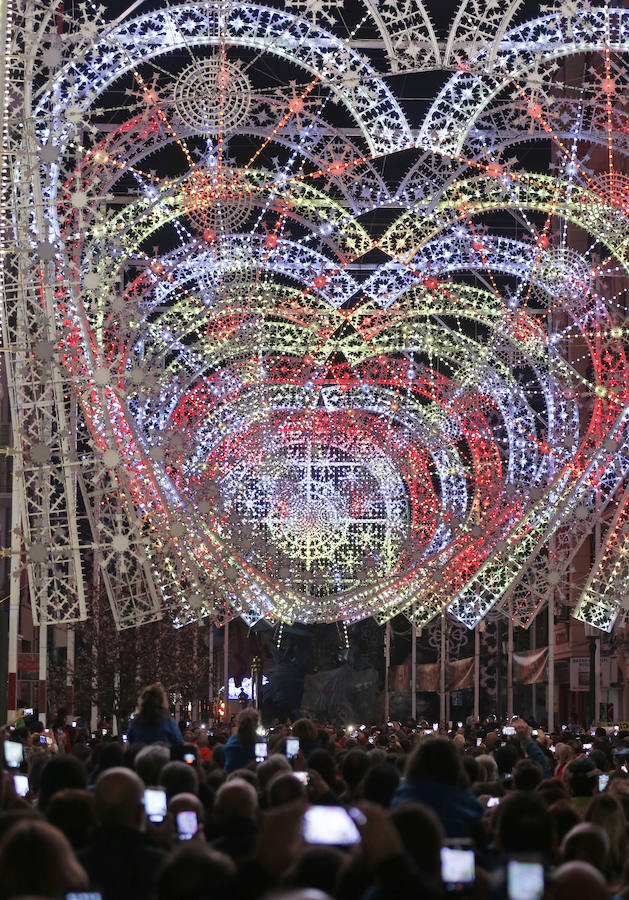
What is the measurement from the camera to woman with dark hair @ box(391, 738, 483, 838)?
10164 mm

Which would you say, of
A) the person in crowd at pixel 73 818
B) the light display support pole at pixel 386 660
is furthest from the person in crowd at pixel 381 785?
the light display support pole at pixel 386 660

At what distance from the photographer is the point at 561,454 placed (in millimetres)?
35844

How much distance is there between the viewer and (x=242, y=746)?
52.9ft

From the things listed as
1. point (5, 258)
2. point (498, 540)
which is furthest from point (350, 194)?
point (498, 540)

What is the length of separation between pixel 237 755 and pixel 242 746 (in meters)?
0.10

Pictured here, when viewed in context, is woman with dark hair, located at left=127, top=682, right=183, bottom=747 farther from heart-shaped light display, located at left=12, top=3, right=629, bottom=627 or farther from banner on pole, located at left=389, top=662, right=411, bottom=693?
banner on pole, located at left=389, top=662, right=411, bottom=693

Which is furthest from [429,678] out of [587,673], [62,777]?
[62,777]

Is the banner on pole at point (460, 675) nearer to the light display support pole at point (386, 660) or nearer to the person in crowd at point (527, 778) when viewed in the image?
the light display support pole at point (386, 660)

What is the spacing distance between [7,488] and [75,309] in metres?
Result: 26.9

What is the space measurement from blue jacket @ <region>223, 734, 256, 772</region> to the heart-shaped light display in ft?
22.8

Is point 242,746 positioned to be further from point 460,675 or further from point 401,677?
point 401,677

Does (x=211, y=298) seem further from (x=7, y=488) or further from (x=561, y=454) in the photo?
(x=7, y=488)

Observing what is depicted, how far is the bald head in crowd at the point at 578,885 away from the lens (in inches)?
249

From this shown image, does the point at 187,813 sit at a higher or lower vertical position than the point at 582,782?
higher
